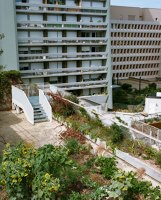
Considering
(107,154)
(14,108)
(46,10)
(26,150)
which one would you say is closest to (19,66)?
(46,10)

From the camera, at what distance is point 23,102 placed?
22.4 m

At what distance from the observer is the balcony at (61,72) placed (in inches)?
1440

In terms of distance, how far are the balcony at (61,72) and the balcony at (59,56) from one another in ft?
4.26

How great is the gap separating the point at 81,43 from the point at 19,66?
868cm

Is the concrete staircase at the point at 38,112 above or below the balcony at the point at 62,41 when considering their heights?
below

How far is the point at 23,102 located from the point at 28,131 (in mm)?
3460

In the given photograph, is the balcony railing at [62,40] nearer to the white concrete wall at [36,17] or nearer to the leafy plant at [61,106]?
the white concrete wall at [36,17]

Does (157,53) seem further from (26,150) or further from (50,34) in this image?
(26,150)

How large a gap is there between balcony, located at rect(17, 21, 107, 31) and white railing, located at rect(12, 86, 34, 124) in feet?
43.3

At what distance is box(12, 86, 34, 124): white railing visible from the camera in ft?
69.5

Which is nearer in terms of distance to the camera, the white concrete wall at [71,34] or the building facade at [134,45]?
the white concrete wall at [71,34]

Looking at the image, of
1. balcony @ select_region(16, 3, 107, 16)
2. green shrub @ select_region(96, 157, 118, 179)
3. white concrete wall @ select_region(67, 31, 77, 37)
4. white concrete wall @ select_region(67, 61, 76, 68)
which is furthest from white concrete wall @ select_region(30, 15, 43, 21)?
green shrub @ select_region(96, 157, 118, 179)

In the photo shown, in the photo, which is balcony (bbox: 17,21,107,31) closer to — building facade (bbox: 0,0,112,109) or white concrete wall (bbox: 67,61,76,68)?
building facade (bbox: 0,0,112,109)

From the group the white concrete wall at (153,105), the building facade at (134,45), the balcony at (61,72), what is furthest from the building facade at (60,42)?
the building facade at (134,45)
